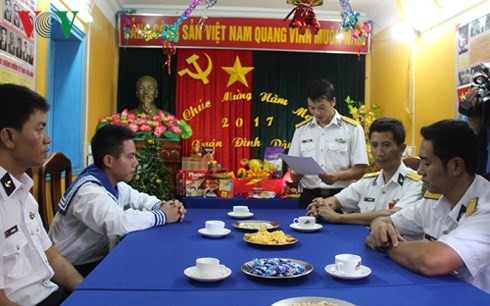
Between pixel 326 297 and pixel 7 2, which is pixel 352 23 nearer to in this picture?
pixel 7 2

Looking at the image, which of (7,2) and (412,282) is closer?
(412,282)

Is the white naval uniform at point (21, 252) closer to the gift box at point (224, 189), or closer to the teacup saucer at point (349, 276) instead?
the teacup saucer at point (349, 276)

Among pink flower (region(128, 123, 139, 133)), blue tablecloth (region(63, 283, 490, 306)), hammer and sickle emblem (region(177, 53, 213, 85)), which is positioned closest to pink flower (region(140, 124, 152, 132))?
pink flower (region(128, 123, 139, 133))

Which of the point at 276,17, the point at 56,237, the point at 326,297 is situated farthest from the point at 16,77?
the point at 276,17

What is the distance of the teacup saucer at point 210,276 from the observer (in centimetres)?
111

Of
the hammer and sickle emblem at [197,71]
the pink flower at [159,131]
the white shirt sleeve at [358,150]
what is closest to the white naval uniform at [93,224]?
the white shirt sleeve at [358,150]

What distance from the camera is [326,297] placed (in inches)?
40.2

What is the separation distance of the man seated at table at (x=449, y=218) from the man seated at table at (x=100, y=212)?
0.95m

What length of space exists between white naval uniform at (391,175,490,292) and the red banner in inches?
148

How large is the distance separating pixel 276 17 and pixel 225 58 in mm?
768

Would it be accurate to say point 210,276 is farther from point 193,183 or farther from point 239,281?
point 193,183

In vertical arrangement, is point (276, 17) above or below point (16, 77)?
above

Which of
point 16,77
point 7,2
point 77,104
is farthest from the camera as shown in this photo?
point 77,104

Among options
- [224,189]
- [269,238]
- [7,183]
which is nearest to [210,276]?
[269,238]
